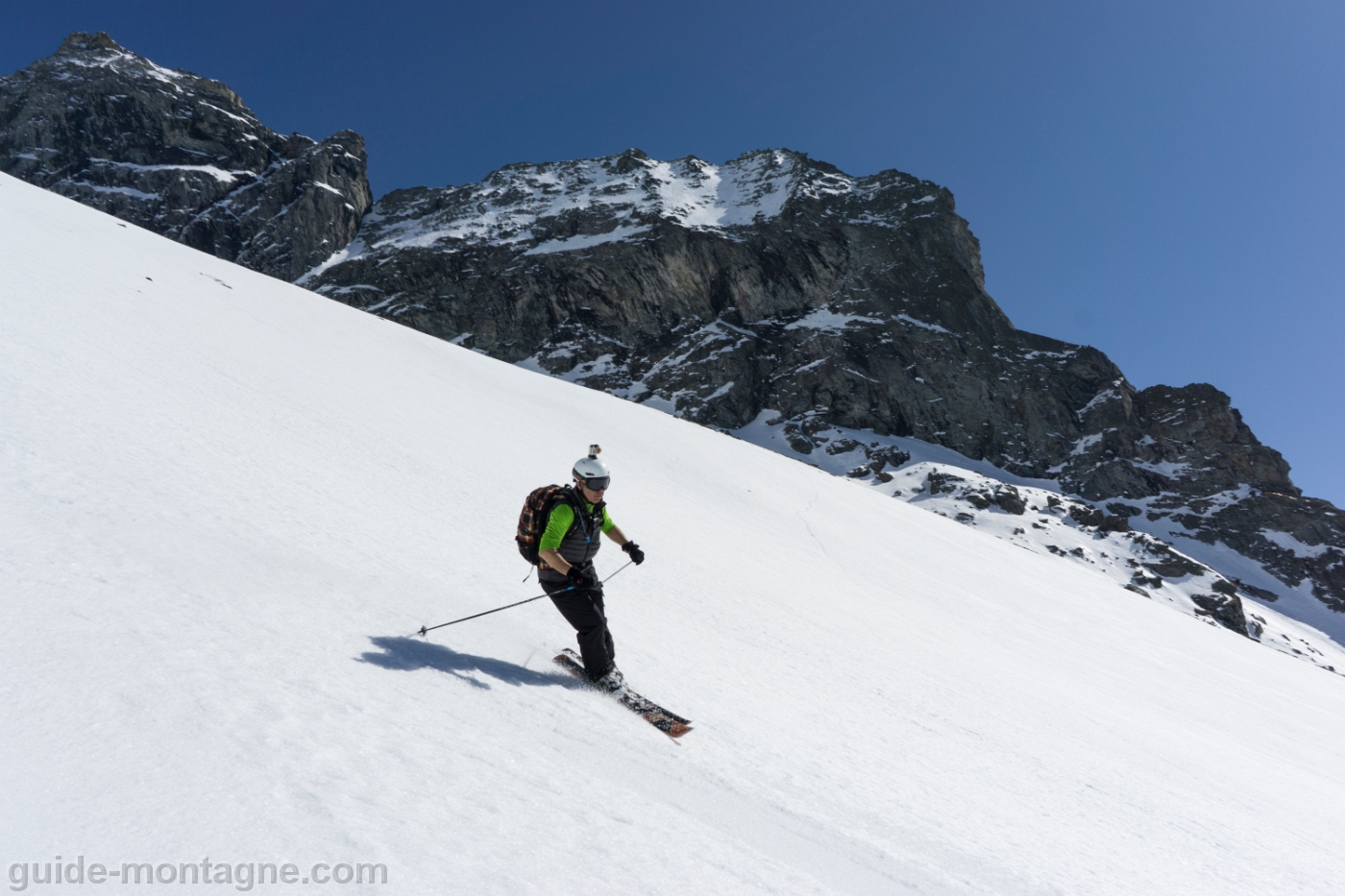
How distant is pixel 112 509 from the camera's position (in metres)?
4.56

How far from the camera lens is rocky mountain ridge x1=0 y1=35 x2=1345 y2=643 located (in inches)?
4806

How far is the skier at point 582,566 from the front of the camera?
482 centimetres

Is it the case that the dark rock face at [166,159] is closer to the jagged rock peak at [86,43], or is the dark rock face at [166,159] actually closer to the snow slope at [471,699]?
the jagged rock peak at [86,43]

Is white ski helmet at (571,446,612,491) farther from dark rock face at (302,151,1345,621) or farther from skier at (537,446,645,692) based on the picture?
dark rock face at (302,151,1345,621)

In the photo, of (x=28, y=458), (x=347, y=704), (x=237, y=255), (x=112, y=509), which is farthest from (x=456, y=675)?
(x=237, y=255)

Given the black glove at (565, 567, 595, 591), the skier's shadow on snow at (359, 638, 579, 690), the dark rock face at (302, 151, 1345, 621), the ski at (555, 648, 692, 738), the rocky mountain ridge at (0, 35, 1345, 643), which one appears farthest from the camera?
the rocky mountain ridge at (0, 35, 1345, 643)

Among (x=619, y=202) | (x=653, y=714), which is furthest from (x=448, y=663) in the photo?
(x=619, y=202)

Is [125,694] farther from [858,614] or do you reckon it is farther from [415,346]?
[415,346]

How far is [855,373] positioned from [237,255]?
143 m

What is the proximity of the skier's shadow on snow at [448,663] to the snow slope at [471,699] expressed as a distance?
3 cm

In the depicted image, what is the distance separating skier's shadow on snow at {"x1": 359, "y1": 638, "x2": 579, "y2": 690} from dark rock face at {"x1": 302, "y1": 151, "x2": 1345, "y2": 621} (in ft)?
335

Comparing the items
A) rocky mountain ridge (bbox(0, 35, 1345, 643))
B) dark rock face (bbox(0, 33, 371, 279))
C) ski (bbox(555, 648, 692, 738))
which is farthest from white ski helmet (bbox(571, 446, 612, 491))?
dark rock face (bbox(0, 33, 371, 279))

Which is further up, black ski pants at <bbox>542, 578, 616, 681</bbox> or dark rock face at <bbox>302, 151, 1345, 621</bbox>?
dark rock face at <bbox>302, 151, 1345, 621</bbox>

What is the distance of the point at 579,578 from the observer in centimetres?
478
